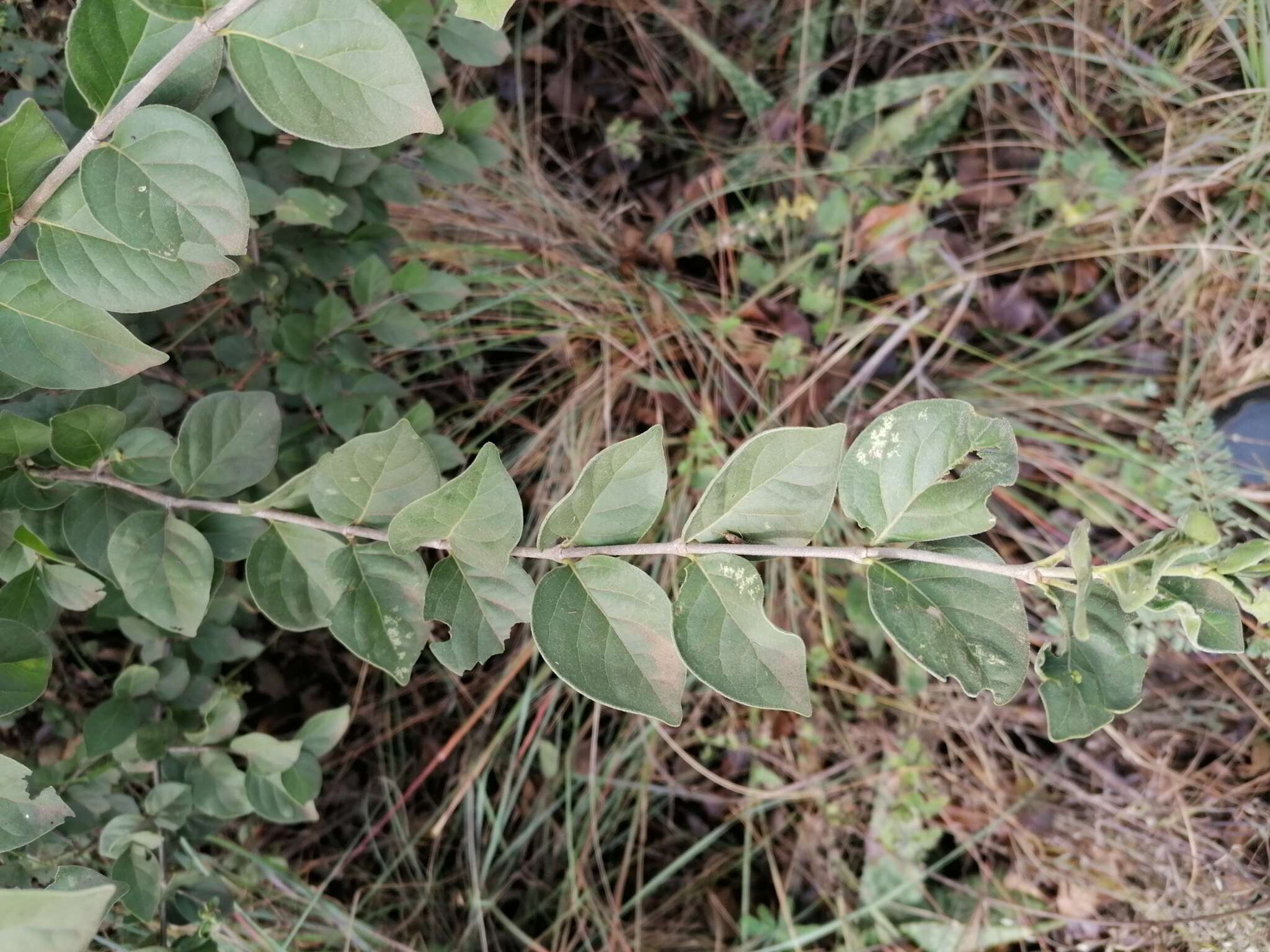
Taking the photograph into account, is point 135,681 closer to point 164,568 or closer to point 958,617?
point 164,568

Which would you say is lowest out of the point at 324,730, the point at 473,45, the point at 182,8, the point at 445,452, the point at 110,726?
the point at 324,730

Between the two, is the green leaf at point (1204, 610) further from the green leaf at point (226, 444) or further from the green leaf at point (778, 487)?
the green leaf at point (226, 444)

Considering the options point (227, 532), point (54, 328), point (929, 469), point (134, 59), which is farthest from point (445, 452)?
point (929, 469)

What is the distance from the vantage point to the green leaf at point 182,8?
62cm

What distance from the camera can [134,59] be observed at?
0.73 meters

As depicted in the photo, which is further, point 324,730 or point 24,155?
point 324,730

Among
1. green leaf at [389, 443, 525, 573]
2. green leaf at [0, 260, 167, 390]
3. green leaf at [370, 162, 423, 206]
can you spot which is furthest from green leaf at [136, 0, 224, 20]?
green leaf at [370, 162, 423, 206]

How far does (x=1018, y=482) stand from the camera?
6.36 feet

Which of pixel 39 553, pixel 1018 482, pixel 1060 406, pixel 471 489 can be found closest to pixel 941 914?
pixel 1018 482

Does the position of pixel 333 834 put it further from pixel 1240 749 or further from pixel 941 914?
pixel 1240 749

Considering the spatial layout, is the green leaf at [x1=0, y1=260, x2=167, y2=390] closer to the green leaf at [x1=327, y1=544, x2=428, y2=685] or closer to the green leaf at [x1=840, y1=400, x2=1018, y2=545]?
the green leaf at [x1=327, y1=544, x2=428, y2=685]

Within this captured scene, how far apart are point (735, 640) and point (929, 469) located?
9.5 inches

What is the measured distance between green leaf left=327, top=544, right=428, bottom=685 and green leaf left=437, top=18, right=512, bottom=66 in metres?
0.85

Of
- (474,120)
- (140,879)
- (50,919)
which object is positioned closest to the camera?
(50,919)
